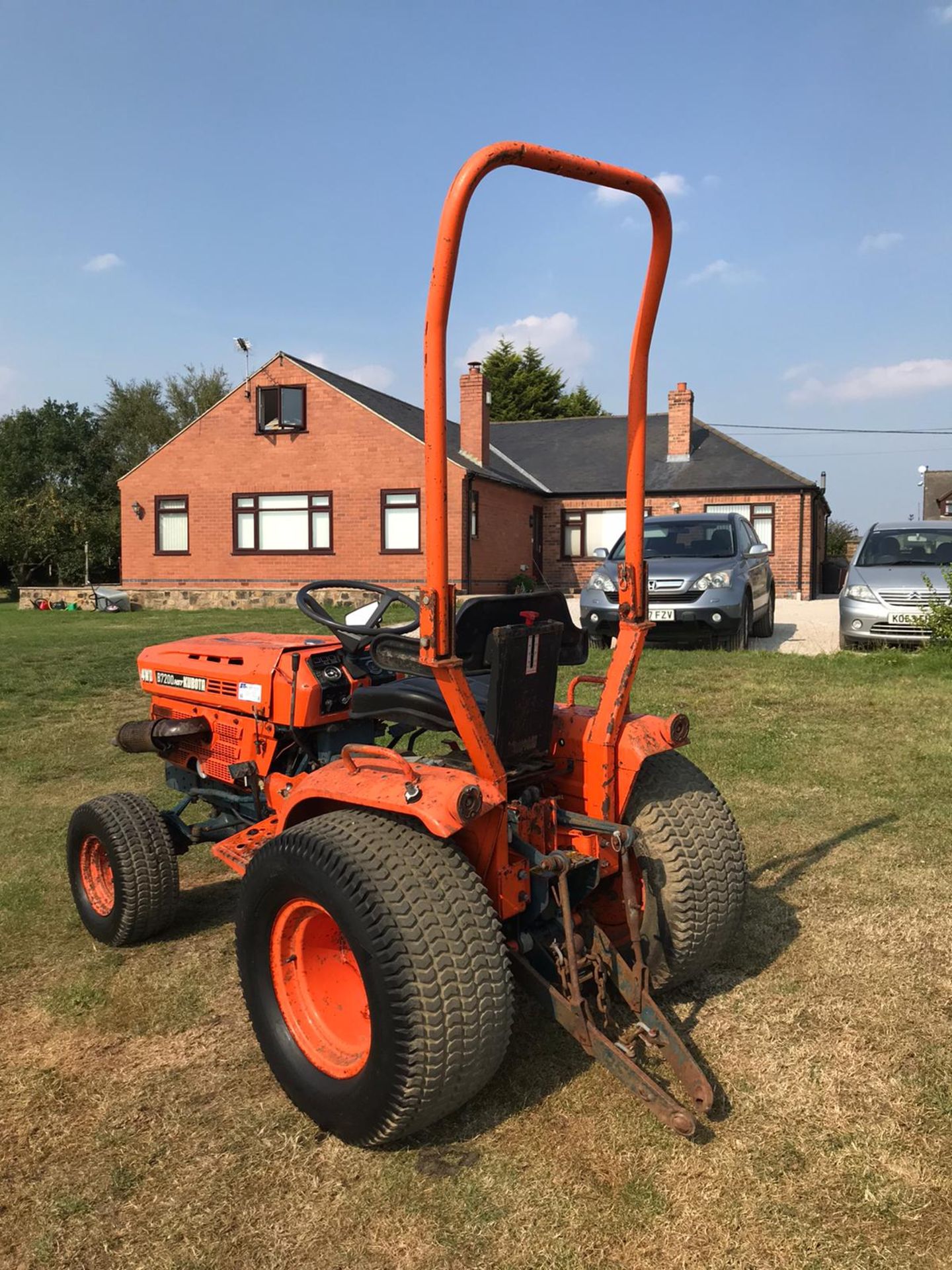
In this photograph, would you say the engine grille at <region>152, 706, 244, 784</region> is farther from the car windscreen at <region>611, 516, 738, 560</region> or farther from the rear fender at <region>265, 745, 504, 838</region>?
Answer: the car windscreen at <region>611, 516, 738, 560</region>

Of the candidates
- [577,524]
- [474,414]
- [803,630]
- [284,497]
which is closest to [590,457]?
[577,524]

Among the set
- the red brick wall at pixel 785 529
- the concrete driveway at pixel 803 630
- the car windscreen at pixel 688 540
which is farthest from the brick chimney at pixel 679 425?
the car windscreen at pixel 688 540

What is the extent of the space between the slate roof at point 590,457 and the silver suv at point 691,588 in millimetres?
10898

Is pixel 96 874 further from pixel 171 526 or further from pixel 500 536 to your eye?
pixel 171 526

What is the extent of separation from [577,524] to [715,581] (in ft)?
52.7

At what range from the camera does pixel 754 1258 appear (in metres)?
2.04

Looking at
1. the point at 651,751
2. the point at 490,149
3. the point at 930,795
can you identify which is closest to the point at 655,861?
the point at 651,751

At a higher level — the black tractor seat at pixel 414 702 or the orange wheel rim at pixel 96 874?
the black tractor seat at pixel 414 702

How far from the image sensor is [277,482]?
918 inches

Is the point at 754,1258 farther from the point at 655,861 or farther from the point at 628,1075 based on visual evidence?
the point at 655,861

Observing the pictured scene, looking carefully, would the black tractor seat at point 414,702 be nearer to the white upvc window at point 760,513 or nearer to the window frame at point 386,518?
the window frame at point 386,518

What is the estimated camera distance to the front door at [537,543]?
2586cm

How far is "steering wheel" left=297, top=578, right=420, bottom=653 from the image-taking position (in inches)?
127

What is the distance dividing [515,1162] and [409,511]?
2052 cm
